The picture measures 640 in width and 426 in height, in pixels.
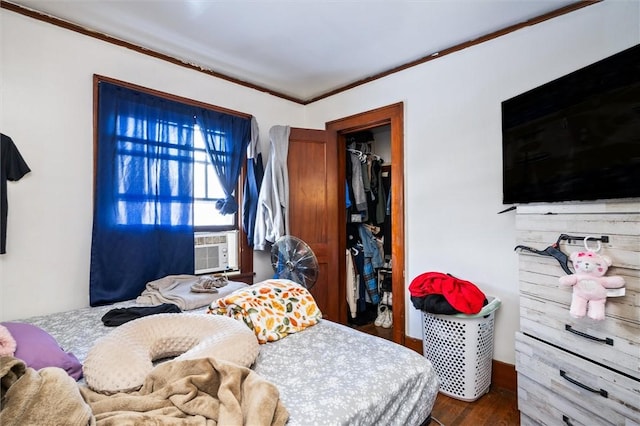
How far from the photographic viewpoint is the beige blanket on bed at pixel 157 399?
67 cm

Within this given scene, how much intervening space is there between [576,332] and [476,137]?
1.41 meters

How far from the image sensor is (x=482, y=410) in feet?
6.16

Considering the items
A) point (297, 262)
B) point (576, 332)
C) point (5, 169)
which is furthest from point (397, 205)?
point (5, 169)

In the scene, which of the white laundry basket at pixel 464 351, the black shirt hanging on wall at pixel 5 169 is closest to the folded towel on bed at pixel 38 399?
the black shirt hanging on wall at pixel 5 169

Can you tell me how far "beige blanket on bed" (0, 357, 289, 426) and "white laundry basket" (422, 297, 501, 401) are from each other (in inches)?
59.6

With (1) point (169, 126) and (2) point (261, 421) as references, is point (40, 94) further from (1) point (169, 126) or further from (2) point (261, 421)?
(2) point (261, 421)

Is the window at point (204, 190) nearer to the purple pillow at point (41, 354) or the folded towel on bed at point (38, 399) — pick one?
the purple pillow at point (41, 354)

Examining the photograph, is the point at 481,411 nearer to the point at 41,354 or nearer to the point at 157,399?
the point at 157,399

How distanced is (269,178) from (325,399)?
2126mm

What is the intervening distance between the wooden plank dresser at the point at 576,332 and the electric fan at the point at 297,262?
4.49 ft

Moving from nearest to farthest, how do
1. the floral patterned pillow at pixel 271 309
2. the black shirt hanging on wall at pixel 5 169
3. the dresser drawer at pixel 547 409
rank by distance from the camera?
the dresser drawer at pixel 547 409 → the floral patterned pillow at pixel 271 309 → the black shirt hanging on wall at pixel 5 169

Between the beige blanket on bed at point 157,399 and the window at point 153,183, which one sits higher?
the window at point 153,183

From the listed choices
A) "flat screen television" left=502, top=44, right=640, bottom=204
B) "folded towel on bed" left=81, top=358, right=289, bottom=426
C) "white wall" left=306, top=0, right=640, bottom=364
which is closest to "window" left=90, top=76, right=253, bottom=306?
"folded towel on bed" left=81, top=358, right=289, bottom=426

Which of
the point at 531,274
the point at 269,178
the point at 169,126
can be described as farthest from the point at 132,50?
the point at 531,274
